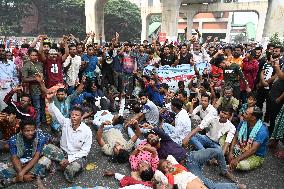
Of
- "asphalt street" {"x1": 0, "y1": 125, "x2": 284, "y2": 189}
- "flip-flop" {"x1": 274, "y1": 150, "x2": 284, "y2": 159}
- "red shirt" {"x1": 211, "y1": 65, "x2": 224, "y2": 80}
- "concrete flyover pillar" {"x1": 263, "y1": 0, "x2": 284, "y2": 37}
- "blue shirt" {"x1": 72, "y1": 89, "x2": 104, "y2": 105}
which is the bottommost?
"asphalt street" {"x1": 0, "y1": 125, "x2": 284, "y2": 189}

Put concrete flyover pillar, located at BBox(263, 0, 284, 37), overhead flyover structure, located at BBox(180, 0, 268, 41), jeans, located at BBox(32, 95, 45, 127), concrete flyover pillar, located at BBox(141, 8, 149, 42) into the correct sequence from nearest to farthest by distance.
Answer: jeans, located at BBox(32, 95, 45, 127), concrete flyover pillar, located at BBox(263, 0, 284, 37), overhead flyover structure, located at BBox(180, 0, 268, 41), concrete flyover pillar, located at BBox(141, 8, 149, 42)

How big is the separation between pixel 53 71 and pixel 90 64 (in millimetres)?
1291

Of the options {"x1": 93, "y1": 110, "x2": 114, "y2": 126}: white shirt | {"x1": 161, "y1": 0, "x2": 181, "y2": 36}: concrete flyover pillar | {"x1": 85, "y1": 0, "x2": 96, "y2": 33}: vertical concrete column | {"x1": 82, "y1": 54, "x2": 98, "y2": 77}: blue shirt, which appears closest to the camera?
{"x1": 93, "y1": 110, "x2": 114, "y2": 126}: white shirt

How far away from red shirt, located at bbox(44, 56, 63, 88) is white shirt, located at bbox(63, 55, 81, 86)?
0.46 metres

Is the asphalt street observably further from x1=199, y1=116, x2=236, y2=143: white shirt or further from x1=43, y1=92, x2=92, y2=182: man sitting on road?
x1=199, y1=116, x2=236, y2=143: white shirt

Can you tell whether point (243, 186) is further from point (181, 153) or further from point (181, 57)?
point (181, 57)

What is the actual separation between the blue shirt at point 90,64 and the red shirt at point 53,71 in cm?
101

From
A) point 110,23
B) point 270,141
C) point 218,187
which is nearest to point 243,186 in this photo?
point 218,187

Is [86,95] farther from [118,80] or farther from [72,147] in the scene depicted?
[72,147]

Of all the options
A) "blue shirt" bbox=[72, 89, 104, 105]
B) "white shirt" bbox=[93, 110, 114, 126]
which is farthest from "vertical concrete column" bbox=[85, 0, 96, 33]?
"white shirt" bbox=[93, 110, 114, 126]

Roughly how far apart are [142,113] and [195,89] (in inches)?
87.1

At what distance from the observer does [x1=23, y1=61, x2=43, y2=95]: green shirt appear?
592cm

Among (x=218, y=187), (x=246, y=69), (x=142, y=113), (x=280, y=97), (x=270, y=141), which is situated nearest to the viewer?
(x=218, y=187)

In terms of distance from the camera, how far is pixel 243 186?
434 cm
